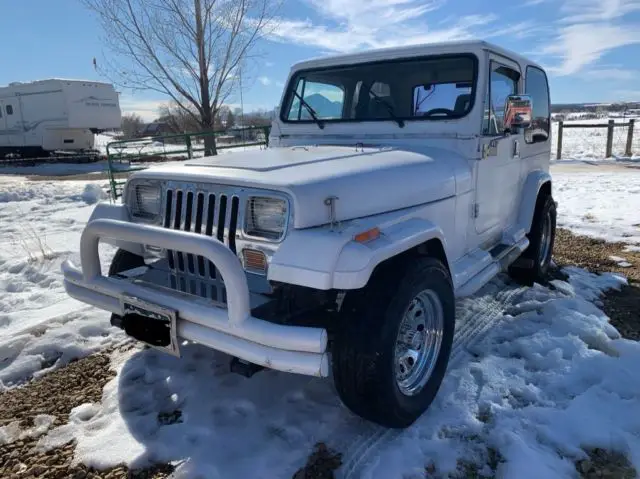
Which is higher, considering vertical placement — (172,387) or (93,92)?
(93,92)

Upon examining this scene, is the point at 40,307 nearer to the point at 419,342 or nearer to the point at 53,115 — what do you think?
the point at 419,342

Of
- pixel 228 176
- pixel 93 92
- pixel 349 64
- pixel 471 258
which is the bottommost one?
pixel 471 258

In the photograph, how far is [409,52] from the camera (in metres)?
3.60

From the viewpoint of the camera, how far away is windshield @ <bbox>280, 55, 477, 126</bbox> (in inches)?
138

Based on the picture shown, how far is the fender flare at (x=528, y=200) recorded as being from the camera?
448 cm

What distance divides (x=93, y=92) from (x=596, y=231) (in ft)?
69.9

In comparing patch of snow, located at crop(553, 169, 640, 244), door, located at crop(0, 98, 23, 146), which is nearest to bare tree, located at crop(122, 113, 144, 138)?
door, located at crop(0, 98, 23, 146)

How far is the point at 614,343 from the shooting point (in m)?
3.31

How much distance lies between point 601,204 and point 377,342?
8.09 metres

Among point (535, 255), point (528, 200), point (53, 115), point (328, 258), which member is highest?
point (53, 115)

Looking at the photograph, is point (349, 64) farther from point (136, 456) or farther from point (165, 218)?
point (136, 456)

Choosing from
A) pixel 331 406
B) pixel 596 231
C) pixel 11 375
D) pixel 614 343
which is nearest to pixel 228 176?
pixel 331 406

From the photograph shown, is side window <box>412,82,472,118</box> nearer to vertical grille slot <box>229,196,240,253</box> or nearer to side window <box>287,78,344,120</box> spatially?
side window <box>287,78,344,120</box>

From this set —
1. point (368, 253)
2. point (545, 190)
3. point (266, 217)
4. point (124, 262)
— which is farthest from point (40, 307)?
point (545, 190)
